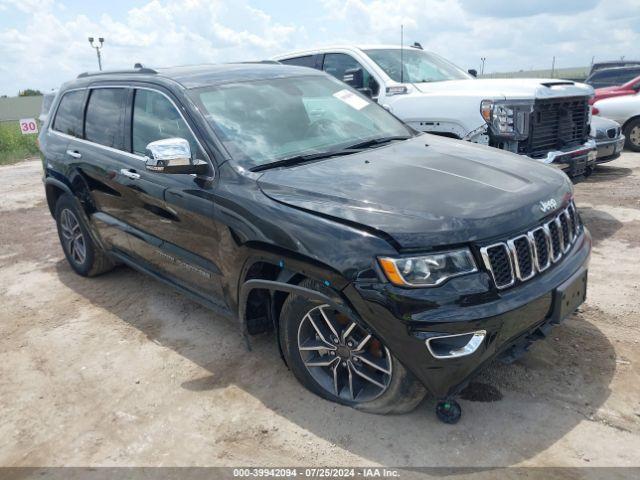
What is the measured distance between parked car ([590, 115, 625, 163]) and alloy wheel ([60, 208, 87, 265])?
5727 mm

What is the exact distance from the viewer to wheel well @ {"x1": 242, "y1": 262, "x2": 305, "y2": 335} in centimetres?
305

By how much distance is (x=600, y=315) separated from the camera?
3818 mm

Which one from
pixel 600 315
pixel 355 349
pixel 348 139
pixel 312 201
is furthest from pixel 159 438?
pixel 600 315

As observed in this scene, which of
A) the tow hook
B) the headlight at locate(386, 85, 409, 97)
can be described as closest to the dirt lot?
the tow hook

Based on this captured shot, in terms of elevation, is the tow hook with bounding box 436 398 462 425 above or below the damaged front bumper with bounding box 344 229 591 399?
below

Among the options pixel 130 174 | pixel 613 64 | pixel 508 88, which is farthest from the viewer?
pixel 613 64

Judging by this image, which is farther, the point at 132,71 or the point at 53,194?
the point at 53,194

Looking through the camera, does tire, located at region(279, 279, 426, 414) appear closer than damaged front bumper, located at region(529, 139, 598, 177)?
Yes

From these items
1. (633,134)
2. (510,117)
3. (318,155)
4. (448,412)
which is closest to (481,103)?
(510,117)

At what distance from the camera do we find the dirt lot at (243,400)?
2.68 m

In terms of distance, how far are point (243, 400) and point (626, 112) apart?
979 cm

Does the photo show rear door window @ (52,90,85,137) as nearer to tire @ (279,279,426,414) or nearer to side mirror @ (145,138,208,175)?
side mirror @ (145,138,208,175)

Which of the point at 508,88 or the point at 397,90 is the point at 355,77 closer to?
the point at 397,90

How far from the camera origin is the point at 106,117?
14.3 ft
